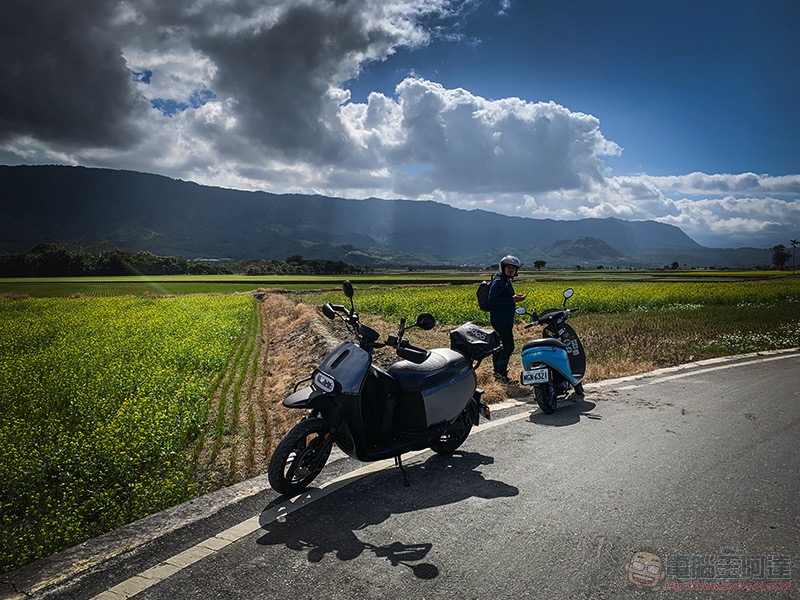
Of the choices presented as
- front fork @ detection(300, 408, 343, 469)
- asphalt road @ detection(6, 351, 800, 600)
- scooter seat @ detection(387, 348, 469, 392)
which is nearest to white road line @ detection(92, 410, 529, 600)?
asphalt road @ detection(6, 351, 800, 600)

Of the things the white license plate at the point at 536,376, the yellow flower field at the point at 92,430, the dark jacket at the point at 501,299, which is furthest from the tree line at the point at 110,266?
the white license plate at the point at 536,376

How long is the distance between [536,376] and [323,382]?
3.48 meters

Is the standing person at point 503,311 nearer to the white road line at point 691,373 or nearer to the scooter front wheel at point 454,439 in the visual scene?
the white road line at point 691,373

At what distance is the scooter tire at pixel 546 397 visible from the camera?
21.7ft

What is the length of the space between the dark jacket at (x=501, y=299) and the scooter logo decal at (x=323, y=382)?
4.83m

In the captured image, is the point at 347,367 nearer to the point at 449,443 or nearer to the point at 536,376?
the point at 449,443

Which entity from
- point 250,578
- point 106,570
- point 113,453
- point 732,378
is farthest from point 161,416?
point 732,378

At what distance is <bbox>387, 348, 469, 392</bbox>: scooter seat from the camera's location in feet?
15.7

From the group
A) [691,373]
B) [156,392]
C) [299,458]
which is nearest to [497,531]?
[299,458]

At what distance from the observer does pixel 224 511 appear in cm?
385

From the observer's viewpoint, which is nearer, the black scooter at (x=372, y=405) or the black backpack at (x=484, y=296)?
the black scooter at (x=372, y=405)

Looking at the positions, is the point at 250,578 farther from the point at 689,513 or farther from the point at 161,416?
the point at 161,416

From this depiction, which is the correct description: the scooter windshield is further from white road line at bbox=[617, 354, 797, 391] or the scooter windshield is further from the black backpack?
white road line at bbox=[617, 354, 797, 391]

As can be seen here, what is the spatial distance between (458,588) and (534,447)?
2.66 metres
